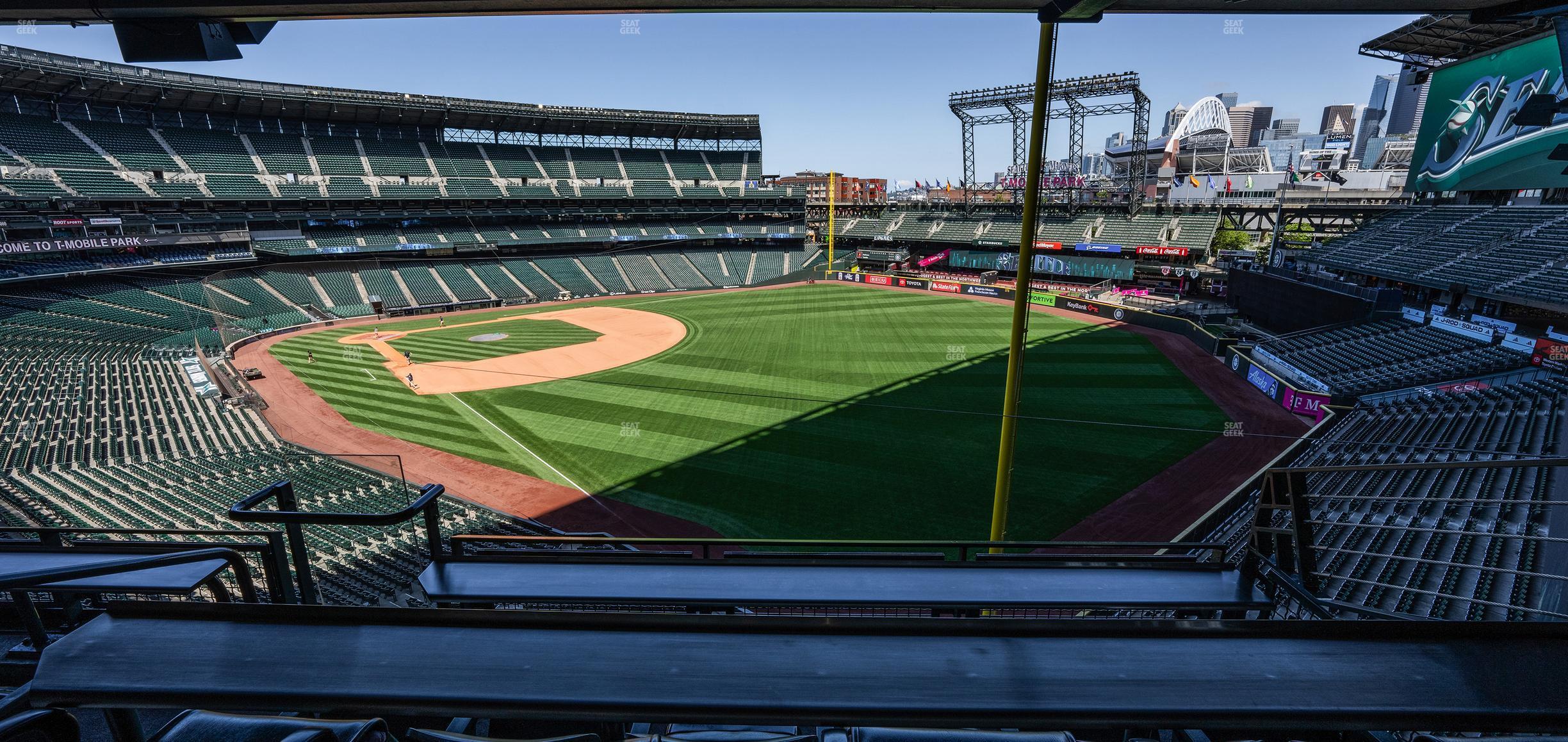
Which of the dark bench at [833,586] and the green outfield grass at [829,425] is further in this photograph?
the green outfield grass at [829,425]

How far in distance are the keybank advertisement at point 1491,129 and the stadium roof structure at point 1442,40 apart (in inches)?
23.7

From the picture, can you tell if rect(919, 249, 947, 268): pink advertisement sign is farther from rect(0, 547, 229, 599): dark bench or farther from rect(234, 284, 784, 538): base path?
rect(0, 547, 229, 599): dark bench

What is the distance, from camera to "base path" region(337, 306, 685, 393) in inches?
1180

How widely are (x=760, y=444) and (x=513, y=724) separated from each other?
18.3 metres

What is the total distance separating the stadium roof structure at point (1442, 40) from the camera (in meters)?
30.5

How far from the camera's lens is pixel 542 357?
34344 mm

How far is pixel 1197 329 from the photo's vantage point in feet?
116

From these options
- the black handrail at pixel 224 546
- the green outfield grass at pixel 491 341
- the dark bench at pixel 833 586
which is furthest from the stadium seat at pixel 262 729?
the green outfield grass at pixel 491 341

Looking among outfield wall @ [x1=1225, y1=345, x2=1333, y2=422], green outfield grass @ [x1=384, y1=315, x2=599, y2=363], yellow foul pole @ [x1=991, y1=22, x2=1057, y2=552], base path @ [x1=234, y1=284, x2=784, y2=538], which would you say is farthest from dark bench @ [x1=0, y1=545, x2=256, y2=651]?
green outfield grass @ [x1=384, y1=315, x2=599, y2=363]

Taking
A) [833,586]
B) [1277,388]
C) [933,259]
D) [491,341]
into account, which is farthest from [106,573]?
[933,259]

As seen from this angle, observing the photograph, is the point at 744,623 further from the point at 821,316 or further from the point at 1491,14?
the point at 821,316

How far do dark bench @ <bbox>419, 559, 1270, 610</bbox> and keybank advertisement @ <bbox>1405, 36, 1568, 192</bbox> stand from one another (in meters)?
40.2

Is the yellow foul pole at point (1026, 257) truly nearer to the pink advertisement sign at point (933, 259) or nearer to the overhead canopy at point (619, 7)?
the overhead canopy at point (619, 7)

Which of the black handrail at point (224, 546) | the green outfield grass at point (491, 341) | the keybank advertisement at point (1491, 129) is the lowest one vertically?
the green outfield grass at point (491, 341)
